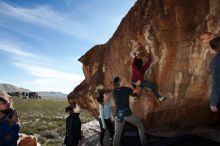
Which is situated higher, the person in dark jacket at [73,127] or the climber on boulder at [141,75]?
the climber on boulder at [141,75]

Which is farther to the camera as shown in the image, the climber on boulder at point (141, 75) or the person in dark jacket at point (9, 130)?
the climber on boulder at point (141, 75)

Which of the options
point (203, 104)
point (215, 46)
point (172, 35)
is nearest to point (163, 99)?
point (203, 104)

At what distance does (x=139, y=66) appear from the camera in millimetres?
12664

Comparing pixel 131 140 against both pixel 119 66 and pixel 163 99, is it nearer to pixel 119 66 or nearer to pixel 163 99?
pixel 163 99

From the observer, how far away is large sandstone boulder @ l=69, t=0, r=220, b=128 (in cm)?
1198

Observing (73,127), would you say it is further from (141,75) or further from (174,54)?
(174,54)

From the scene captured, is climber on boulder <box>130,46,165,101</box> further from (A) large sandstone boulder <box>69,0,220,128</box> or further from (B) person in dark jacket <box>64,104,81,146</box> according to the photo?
(B) person in dark jacket <box>64,104,81,146</box>

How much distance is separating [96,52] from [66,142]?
6381mm

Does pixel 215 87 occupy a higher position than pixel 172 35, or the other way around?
pixel 172 35

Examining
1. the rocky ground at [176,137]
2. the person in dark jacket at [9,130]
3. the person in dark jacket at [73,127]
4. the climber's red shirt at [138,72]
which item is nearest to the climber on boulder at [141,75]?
the climber's red shirt at [138,72]

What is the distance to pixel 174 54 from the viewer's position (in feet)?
41.8

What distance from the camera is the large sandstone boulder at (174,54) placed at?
1198 centimetres

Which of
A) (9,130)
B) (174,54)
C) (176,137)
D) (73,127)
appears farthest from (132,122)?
(9,130)

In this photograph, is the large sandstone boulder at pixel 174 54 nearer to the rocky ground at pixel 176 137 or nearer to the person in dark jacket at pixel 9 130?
the rocky ground at pixel 176 137
